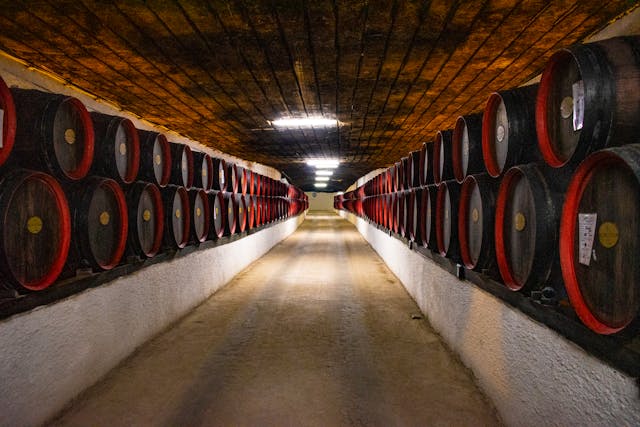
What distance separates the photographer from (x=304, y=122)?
7.13 metres

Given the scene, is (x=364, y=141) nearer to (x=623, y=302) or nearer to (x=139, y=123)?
(x=139, y=123)

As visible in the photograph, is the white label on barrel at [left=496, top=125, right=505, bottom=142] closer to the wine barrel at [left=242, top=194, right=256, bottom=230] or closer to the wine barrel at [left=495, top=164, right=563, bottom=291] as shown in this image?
the wine barrel at [left=495, top=164, right=563, bottom=291]

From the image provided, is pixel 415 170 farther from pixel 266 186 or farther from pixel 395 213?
pixel 266 186

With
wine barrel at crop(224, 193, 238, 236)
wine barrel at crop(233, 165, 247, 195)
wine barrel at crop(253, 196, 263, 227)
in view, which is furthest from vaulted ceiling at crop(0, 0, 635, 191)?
wine barrel at crop(253, 196, 263, 227)

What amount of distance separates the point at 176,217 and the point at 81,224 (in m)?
1.91

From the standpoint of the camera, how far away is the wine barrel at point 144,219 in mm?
3939

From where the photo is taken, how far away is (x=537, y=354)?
223 cm

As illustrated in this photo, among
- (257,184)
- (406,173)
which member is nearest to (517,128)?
(406,173)

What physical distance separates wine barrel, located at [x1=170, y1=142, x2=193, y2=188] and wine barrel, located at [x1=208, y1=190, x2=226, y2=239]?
109cm

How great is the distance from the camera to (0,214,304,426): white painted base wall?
240 cm

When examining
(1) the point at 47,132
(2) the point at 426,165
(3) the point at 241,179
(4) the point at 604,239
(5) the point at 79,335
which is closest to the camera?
(4) the point at 604,239

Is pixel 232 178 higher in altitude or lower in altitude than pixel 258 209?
higher

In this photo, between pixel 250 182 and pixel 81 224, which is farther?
pixel 250 182

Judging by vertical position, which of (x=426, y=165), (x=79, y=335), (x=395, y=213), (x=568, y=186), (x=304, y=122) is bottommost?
(x=79, y=335)
